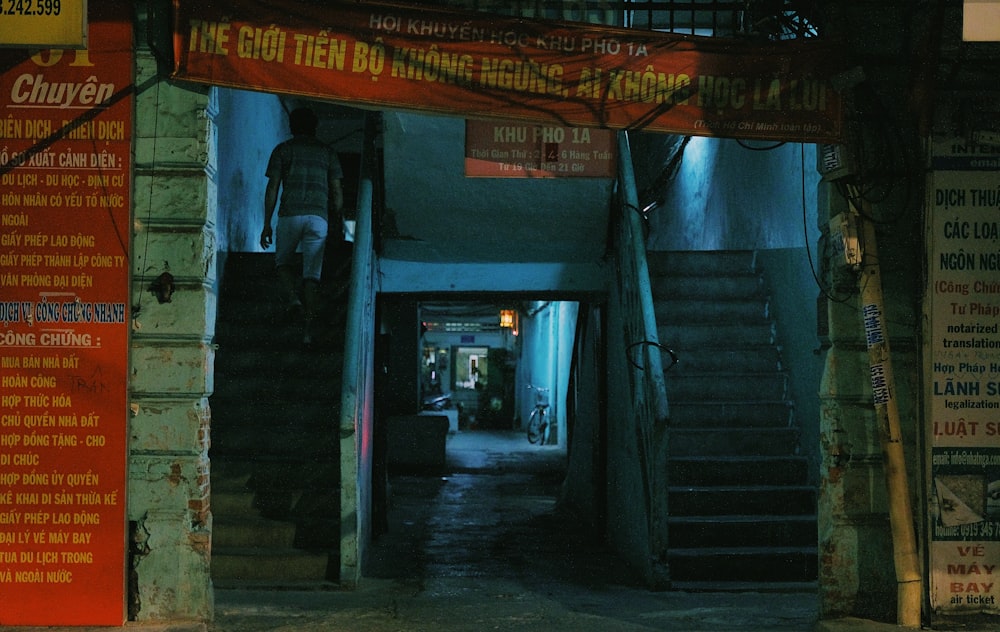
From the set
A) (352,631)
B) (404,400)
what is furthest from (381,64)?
(404,400)

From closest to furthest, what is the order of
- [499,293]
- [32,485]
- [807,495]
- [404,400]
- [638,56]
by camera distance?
[32,485] → [638,56] → [807,495] → [499,293] → [404,400]

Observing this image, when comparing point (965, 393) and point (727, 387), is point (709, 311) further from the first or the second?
point (965, 393)

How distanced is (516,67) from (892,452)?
3114 millimetres

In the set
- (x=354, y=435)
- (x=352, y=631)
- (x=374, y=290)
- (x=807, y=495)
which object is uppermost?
(x=374, y=290)

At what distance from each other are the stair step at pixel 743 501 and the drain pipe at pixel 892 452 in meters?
2.67

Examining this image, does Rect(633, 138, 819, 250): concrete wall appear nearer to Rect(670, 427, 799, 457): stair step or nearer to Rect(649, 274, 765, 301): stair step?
Rect(649, 274, 765, 301): stair step

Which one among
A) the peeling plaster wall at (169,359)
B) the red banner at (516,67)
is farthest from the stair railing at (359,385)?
the red banner at (516,67)

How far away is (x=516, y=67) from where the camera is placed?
17.4 feet

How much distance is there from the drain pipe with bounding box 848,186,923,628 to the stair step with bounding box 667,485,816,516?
2.67m

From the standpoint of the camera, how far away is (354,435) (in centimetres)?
694

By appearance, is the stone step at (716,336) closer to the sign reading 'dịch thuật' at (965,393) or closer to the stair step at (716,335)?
the stair step at (716,335)

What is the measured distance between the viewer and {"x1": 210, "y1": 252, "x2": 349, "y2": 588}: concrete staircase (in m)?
7.07

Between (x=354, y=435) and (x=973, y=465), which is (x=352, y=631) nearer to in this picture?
(x=354, y=435)

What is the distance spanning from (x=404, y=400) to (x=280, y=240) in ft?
32.0
